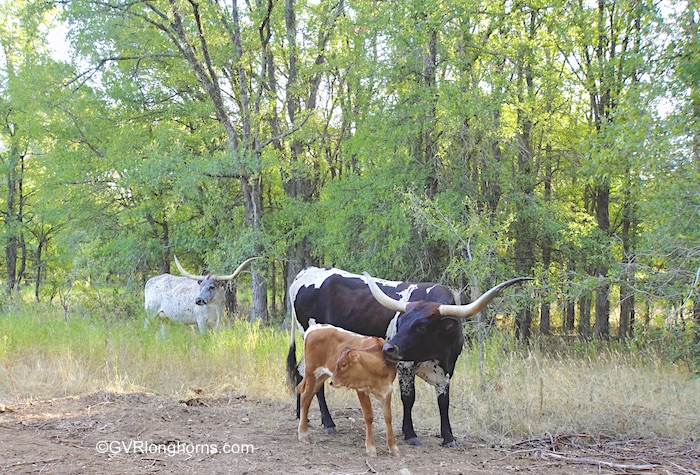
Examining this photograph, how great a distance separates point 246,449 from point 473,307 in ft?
7.32

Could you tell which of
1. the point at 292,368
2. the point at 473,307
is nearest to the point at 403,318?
the point at 473,307

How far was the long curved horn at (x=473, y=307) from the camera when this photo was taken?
492 cm

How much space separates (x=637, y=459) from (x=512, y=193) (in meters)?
6.88

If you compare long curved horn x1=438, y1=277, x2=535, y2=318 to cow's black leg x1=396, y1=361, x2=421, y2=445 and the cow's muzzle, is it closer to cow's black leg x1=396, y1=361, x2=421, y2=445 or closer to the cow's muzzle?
the cow's muzzle

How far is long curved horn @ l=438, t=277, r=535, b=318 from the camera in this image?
4922 millimetres

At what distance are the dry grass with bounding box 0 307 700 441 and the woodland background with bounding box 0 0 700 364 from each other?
757mm

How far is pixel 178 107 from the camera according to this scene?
16.4m

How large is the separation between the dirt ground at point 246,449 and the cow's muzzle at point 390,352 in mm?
804

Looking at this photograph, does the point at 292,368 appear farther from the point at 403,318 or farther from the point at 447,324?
the point at 447,324

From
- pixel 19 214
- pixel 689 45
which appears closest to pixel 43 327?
pixel 689 45
